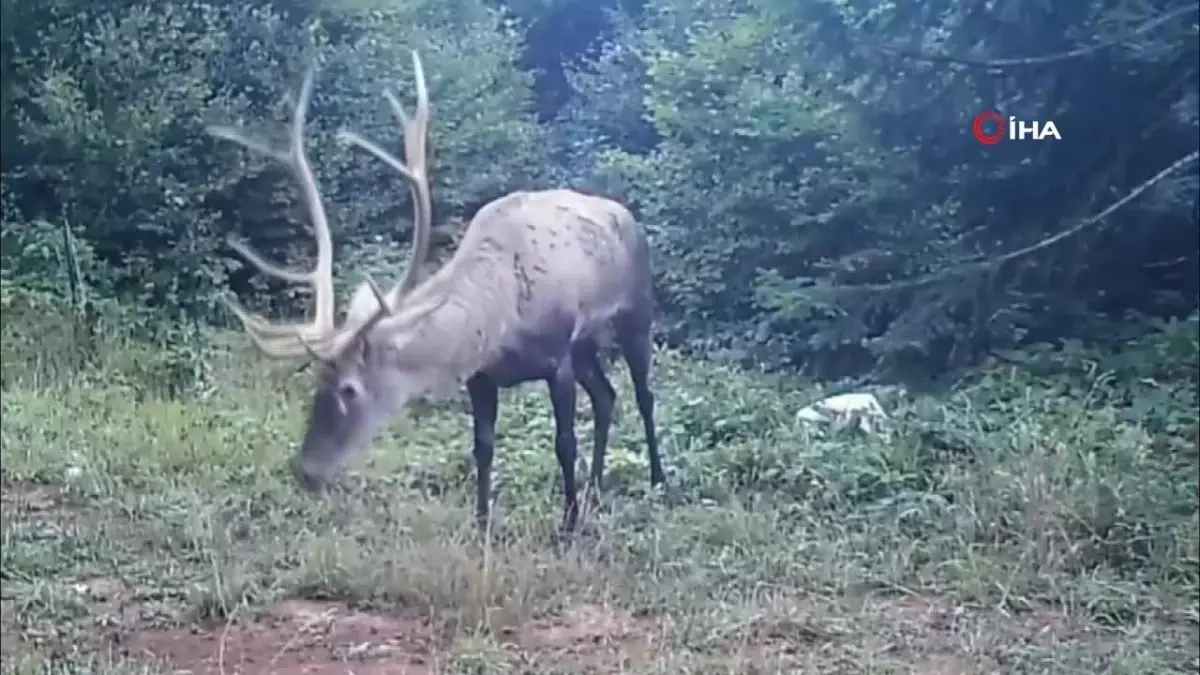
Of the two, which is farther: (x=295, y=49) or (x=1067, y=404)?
(x=1067, y=404)

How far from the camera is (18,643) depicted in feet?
5.90

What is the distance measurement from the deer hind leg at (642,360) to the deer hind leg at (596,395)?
28 mm

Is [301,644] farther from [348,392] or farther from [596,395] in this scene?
[596,395]

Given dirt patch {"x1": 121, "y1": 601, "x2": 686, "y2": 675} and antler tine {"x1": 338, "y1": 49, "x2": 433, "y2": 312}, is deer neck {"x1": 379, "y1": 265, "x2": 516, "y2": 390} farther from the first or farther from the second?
dirt patch {"x1": 121, "y1": 601, "x2": 686, "y2": 675}

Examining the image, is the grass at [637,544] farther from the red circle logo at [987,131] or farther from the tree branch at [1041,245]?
the red circle logo at [987,131]

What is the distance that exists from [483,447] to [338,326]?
180 mm

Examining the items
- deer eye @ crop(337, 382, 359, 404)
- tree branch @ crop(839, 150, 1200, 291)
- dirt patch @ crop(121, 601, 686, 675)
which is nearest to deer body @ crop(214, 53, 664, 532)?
deer eye @ crop(337, 382, 359, 404)

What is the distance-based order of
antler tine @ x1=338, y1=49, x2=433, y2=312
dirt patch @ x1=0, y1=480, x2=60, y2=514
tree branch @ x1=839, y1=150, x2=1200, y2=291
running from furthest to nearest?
dirt patch @ x1=0, y1=480, x2=60, y2=514, tree branch @ x1=839, y1=150, x2=1200, y2=291, antler tine @ x1=338, y1=49, x2=433, y2=312

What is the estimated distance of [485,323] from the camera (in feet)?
5.88

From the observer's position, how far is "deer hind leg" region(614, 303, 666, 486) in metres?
1.75

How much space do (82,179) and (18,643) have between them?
46 centimetres

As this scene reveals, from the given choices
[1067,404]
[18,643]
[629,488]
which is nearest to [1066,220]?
[1067,404]

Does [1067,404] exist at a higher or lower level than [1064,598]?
higher

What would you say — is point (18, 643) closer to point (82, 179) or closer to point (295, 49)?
point (82, 179)
